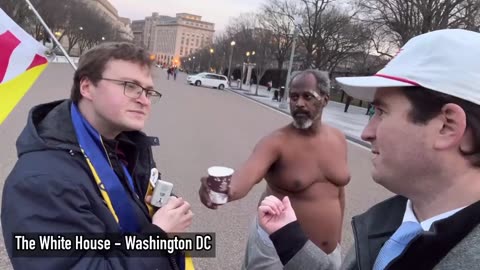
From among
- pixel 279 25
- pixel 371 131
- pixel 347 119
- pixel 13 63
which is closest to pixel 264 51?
pixel 279 25

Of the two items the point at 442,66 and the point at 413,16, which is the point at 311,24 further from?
the point at 442,66

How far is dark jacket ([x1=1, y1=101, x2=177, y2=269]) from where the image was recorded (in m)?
1.55

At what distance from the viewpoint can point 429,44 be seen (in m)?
1.29

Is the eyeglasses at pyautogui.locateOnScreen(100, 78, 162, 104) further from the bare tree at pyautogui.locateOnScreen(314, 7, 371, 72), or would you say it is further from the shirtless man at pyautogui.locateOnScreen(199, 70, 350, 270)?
the bare tree at pyautogui.locateOnScreen(314, 7, 371, 72)

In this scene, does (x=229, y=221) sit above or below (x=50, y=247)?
below

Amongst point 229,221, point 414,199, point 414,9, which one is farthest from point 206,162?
point 414,9

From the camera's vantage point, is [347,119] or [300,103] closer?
[300,103]

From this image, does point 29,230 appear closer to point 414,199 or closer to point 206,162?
point 414,199

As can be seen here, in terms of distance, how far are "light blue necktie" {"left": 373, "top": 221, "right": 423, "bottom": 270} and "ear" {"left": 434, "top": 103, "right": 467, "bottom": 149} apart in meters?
0.25

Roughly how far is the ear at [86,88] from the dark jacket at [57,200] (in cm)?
16

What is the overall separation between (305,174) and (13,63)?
193cm

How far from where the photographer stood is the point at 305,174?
264 centimetres

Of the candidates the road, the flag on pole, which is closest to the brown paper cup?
the road

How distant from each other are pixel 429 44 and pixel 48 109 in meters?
1.59
